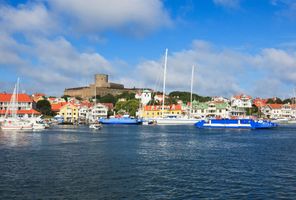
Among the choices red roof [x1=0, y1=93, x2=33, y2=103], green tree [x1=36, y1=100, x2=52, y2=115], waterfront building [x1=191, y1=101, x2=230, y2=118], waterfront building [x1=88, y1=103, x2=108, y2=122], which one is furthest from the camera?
waterfront building [x1=191, y1=101, x2=230, y2=118]

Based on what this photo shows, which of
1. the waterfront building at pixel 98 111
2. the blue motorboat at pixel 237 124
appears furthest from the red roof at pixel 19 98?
the blue motorboat at pixel 237 124

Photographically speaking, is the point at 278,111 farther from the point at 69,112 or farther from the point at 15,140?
the point at 15,140

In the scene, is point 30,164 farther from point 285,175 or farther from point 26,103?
point 26,103

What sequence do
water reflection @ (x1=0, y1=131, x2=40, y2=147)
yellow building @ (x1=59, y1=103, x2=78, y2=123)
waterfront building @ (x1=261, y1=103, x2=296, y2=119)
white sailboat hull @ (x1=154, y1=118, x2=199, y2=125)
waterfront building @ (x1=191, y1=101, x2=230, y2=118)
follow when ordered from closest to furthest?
water reflection @ (x1=0, y1=131, x2=40, y2=147) < white sailboat hull @ (x1=154, y1=118, x2=199, y2=125) < yellow building @ (x1=59, y1=103, x2=78, y2=123) < waterfront building @ (x1=191, y1=101, x2=230, y2=118) < waterfront building @ (x1=261, y1=103, x2=296, y2=119)

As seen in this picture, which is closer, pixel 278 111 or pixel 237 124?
pixel 237 124

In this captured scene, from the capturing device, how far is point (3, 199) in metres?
20.8

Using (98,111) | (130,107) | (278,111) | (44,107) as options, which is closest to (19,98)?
(44,107)

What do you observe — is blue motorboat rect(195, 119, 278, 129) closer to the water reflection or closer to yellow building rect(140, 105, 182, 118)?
yellow building rect(140, 105, 182, 118)

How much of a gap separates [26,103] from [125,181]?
377 ft

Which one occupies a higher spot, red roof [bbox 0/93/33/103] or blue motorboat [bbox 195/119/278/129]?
red roof [bbox 0/93/33/103]

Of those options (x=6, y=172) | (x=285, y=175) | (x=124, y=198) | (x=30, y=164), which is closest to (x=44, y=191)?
(x=124, y=198)

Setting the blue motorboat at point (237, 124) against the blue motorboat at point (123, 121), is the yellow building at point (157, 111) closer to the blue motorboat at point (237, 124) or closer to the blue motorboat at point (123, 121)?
the blue motorboat at point (123, 121)

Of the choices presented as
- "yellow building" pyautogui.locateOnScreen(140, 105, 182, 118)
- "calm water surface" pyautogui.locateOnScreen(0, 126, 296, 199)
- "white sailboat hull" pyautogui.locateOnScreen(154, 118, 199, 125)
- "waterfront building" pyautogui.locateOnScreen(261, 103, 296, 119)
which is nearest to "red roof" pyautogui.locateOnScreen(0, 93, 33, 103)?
"white sailboat hull" pyautogui.locateOnScreen(154, 118, 199, 125)

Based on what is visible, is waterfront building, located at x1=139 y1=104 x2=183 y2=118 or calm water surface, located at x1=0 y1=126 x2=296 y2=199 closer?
calm water surface, located at x1=0 y1=126 x2=296 y2=199
